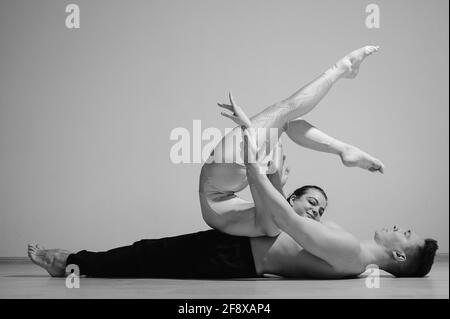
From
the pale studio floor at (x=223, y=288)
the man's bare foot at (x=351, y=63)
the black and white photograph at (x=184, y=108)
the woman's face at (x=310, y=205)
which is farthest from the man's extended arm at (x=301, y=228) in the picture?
the black and white photograph at (x=184, y=108)

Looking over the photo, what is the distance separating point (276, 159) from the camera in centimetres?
263

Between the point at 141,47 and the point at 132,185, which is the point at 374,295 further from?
the point at 141,47

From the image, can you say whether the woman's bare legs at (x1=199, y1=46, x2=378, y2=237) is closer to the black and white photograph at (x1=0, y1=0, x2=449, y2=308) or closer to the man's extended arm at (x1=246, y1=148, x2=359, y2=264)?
the man's extended arm at (x1=246, y1=148, x2=359, y2=264)

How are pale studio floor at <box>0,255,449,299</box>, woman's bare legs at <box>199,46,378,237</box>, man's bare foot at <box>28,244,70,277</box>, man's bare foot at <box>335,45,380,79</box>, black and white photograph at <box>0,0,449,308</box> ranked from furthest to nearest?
1. black and white photograph at <box>0,0,449,308</box>
2. man's bare foot at <box>335,45,380,79</box>
3. man's bare foot at <box>28,244,70,277</box>
4. woman's bare legs at <box>199,46,378,237</box>
5. pale studio floor at <box>0,255,449,299</box>

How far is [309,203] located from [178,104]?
1.95 meters

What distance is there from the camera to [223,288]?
2.23 meters

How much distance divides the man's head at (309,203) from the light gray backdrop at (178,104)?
166 cm

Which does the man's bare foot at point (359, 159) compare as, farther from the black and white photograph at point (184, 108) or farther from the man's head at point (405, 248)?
the black and white photograph at point (184, 108)

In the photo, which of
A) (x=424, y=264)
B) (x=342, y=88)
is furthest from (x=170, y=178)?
(x=424, y=264)

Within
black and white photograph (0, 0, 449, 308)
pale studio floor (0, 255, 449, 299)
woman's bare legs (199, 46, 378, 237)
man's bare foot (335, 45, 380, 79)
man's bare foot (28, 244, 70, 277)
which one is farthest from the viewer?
black and white photograph (0, 0, 449, 308)

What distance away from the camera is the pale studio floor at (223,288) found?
6.64ft

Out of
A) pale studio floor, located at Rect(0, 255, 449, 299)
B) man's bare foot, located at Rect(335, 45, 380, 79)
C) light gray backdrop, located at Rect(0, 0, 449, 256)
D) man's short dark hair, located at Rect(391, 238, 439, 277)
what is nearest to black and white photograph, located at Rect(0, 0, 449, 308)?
light gray backdrop, located at Rect(0, 0, 449, 256)

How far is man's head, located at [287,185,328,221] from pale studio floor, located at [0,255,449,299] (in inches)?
12.6

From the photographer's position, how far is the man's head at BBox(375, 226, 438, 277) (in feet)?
8.43
